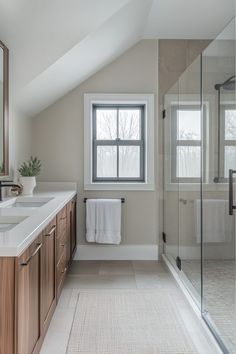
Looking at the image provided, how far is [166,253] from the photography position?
376cm

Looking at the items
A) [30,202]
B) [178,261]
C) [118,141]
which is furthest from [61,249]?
[118,141]

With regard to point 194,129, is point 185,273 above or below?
below

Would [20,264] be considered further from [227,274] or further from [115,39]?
[115,39]

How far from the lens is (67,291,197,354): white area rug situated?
2.04 metres

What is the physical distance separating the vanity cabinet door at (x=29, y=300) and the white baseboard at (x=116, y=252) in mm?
2024

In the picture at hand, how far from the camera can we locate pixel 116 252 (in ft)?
12.8

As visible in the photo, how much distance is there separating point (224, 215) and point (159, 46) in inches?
92.2

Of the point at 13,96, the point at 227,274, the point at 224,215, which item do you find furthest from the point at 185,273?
the point at 13,96

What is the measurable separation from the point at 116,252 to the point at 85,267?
0.45 m

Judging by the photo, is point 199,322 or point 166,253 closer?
point 199,322

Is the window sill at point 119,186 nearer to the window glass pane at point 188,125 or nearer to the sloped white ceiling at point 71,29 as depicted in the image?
the window glass pane at point 188,125

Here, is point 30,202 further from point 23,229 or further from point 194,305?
point 194,305

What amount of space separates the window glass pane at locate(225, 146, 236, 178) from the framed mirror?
180 centimetres

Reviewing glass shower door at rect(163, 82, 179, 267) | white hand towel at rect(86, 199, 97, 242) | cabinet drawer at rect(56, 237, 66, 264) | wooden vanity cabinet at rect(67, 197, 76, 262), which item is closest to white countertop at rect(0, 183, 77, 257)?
cabinet drawer at rect(56, 237, 66, 264)
